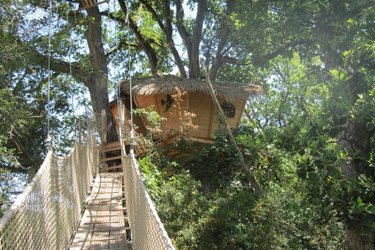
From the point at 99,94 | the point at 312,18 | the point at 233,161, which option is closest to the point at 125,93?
the point at 99,94

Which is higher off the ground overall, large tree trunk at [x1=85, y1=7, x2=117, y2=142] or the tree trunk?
large tree trunk at [x1=85, y1=7, x2=117, y2=142]

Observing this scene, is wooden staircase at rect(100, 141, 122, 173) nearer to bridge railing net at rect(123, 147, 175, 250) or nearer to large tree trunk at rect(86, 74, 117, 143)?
large tree trunk at rect(86, 74, 117, 143)

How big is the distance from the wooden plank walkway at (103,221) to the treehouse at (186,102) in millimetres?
1976

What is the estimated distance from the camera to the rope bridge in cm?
213

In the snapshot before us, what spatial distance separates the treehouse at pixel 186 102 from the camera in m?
7.84

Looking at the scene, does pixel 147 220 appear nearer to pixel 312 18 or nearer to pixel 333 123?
pixel 333 123

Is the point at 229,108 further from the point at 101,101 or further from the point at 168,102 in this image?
the point at 101,101

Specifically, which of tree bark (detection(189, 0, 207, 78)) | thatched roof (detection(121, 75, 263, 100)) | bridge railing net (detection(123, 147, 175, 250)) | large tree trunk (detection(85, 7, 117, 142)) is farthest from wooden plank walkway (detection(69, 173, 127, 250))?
tree bark (detection(189, 0, 207, 78))

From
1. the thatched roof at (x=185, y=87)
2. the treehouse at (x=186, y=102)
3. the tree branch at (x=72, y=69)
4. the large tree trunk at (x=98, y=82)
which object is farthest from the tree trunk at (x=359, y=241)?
the tree branch at (x=72, y=69)

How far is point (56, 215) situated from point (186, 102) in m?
5.27

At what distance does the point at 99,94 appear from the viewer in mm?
9227

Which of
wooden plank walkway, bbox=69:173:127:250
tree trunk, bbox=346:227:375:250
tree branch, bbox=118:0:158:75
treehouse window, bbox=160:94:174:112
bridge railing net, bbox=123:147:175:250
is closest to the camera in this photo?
bridge railing net, bbox=123:147:175:250

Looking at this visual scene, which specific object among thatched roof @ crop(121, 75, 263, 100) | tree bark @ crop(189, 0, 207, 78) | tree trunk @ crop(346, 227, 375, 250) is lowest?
tree trunk @ crop(346, 227, 375, 250)

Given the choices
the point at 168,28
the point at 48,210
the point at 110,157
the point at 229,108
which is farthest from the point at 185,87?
the point at 48,210
